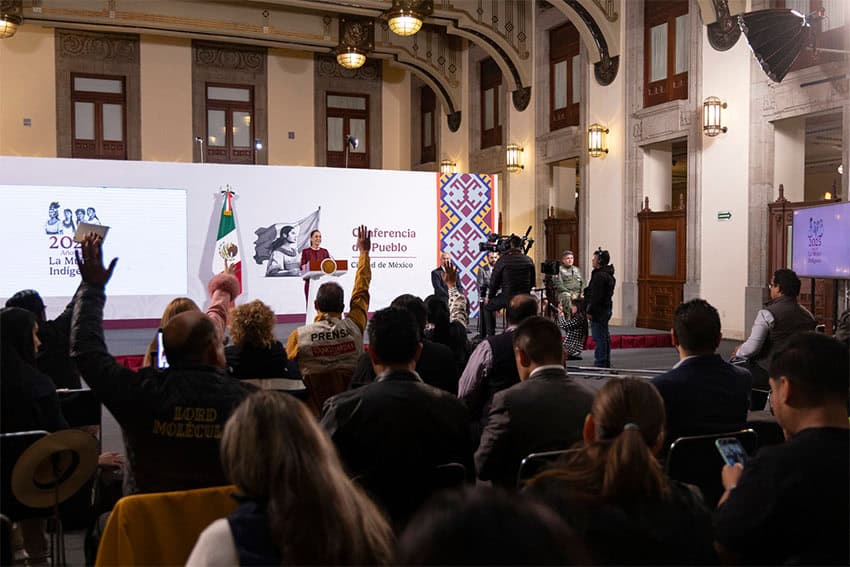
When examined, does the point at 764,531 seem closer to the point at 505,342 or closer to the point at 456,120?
the point at 505,342

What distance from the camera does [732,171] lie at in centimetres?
971

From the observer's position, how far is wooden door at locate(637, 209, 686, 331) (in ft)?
35.6

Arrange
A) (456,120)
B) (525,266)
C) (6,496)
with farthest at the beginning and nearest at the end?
(456,120)
(525,266)
(6,496)

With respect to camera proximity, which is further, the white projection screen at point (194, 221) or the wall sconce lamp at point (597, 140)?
the wall sconce lamp at point (597, 140)

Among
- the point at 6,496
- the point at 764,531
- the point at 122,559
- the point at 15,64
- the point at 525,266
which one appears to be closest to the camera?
the point at 764,531

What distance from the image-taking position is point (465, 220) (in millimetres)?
11547

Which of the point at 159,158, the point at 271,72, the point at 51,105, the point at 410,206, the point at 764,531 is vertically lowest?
the point at 764,531

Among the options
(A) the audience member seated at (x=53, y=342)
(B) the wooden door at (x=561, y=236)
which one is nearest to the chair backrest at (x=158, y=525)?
(A) the audience member seated at (x=53, y=342)

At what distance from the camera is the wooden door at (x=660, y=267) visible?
427 inches

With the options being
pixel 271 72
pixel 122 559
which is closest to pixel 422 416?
pixel 122 559

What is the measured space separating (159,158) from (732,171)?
37.0ft

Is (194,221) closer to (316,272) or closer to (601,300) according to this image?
(316,272)

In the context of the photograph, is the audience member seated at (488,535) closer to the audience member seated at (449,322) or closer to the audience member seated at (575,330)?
the audience member seated at (449,322)

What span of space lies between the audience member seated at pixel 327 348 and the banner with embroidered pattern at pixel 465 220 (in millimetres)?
7526
